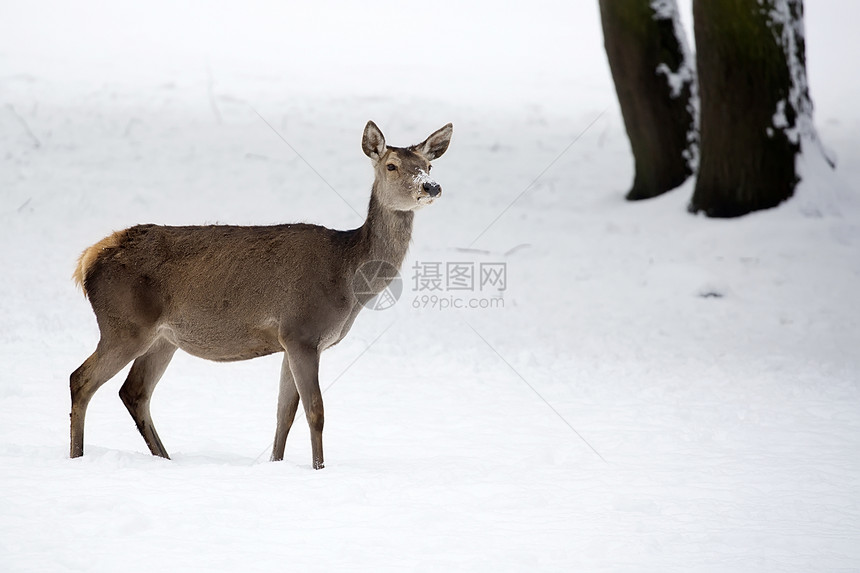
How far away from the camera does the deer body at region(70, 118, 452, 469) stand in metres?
6.60

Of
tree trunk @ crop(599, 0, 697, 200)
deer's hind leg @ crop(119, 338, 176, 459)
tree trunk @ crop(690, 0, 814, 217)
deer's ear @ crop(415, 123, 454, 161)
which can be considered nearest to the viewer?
deer's hind leg @ crop(119, 338, 176, 459)

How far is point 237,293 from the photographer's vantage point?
679 centimetres

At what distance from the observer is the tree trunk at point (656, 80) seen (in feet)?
45.8

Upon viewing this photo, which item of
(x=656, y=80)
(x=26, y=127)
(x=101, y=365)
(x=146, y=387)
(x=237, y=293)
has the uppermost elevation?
(x=237, y=293)

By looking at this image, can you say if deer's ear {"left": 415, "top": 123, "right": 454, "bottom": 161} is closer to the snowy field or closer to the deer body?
the deer body

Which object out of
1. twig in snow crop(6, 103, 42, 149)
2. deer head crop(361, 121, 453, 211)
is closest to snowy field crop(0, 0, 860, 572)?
twig in snow crop(6, 103, 42, 149)

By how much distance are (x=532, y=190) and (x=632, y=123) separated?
2.31 meters

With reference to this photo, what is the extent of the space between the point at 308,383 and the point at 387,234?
1.23 metres

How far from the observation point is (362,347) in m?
10.4

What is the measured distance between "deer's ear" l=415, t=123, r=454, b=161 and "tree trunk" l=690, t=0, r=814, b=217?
615 cm

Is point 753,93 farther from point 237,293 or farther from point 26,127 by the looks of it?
point 26,127

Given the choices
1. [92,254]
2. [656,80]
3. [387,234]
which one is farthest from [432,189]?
[656,80]

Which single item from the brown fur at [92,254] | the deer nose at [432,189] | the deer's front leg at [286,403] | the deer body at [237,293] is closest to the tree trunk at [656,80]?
the deer body at [237,293]

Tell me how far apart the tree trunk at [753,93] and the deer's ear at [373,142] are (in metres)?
6.66
